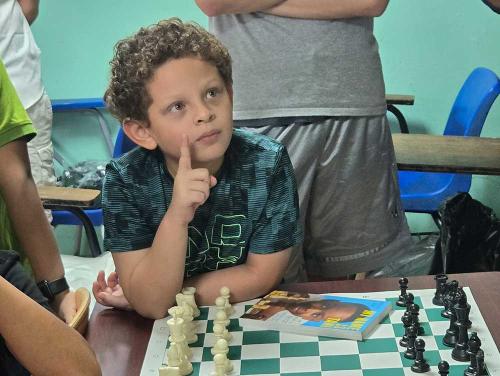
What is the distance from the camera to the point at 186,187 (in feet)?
5.05

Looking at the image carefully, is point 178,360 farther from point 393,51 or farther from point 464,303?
point 393,51

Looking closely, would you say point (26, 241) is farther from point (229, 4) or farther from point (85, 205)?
point (85, 205)

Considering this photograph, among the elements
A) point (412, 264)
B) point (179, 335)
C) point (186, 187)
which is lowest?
point (412, 264)

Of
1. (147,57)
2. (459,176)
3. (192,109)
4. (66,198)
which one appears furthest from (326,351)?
(459,176)

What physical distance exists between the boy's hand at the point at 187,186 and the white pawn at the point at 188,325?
18cm

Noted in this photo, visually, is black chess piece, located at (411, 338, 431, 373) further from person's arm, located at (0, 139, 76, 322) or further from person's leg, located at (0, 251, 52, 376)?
person's arm, located at (0, 139, 76, 322)

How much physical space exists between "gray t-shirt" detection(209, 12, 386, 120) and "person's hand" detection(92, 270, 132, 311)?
2.01ft

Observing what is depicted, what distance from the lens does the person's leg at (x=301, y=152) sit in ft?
6.72

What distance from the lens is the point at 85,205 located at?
2844 mm

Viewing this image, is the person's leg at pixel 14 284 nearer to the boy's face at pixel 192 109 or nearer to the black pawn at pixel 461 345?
the boy's face at pixel 192 109

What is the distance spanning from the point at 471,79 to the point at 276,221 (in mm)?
1982

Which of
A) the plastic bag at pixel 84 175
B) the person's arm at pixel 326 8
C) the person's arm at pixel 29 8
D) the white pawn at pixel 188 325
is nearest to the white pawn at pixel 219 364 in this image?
the white pawn at pixel 188 325

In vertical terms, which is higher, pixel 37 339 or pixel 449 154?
pixel 37 339

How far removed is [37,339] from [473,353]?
0.69 m
